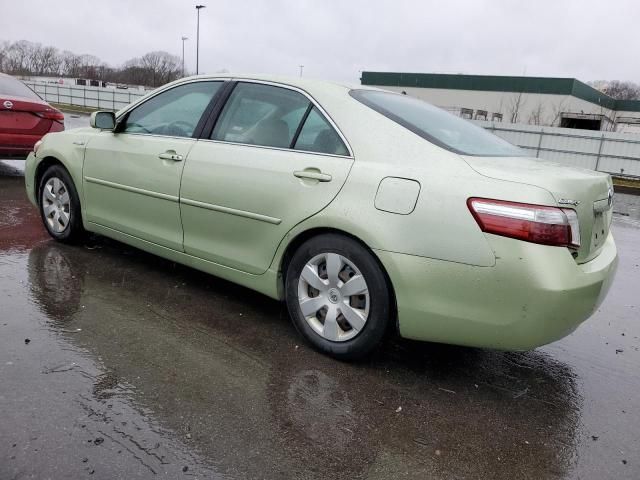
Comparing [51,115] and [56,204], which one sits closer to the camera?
[56,204]

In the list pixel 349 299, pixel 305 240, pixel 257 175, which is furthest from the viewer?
pixel 257 175

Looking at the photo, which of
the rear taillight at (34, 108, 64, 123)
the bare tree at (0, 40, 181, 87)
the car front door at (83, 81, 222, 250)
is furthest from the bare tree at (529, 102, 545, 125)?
the bare tree at (0, 40, 181, 87)

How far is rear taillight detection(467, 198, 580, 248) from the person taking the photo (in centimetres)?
252

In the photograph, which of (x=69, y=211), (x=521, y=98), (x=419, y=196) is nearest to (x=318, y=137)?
(x=419, y=196)

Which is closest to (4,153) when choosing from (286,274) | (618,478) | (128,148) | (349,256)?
(128,148)

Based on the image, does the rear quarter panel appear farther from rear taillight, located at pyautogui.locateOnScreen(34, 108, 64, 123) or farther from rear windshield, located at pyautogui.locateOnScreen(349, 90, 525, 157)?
rear taillight, located at pyautogui.locateOnScreen(34, 108, 64, 123)

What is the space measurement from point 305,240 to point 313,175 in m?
0.39

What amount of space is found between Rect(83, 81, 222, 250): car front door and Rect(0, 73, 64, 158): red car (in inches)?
153

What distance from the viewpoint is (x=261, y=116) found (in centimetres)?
360

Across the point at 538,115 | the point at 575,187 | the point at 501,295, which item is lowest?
the point at 501,295

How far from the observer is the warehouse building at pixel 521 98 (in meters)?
47.6

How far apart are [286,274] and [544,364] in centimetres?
170

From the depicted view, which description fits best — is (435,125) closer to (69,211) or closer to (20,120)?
(69,211)

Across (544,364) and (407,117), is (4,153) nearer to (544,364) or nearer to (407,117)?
(407,117)
